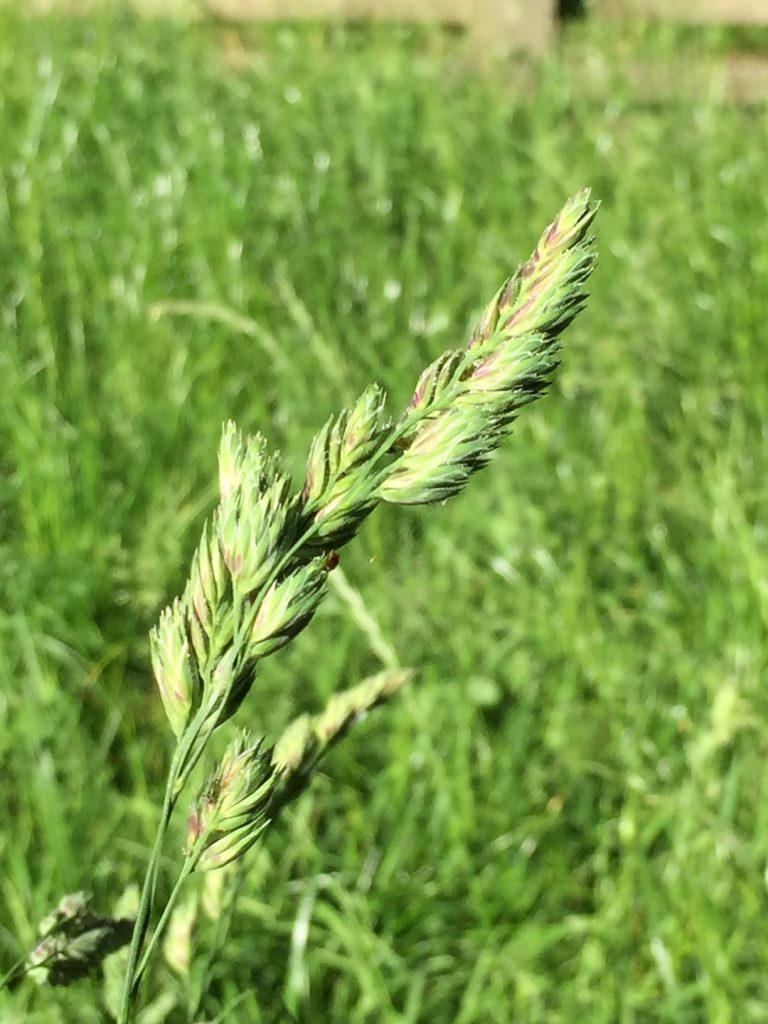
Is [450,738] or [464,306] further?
[464,306]

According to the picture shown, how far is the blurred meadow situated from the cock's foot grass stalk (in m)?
0.34

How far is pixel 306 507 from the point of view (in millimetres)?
448

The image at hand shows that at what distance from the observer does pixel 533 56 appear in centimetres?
338

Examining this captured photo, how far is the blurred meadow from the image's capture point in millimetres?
1265

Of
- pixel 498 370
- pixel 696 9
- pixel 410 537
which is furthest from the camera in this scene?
pixel 696 9

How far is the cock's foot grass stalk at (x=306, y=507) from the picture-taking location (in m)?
0.43

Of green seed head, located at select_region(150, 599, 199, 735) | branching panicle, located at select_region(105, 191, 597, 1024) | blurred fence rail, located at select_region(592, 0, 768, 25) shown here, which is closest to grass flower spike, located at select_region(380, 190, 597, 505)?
branching panicle, located at select_region(105, 191, 597, 1024)

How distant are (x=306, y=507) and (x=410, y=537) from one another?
1.41m

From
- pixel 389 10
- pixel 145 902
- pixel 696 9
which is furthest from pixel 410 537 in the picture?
pixel 696 9

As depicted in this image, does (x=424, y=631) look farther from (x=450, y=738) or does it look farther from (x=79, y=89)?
(x=79, y=89)

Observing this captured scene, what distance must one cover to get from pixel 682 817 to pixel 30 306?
4.82 feet

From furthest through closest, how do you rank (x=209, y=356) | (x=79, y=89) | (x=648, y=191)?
(x=79, y=89), (x=648, y=191), (x=209, y=356)

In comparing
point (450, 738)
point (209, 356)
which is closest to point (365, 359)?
point (209, 356)

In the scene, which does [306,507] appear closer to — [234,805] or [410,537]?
[234,805]
